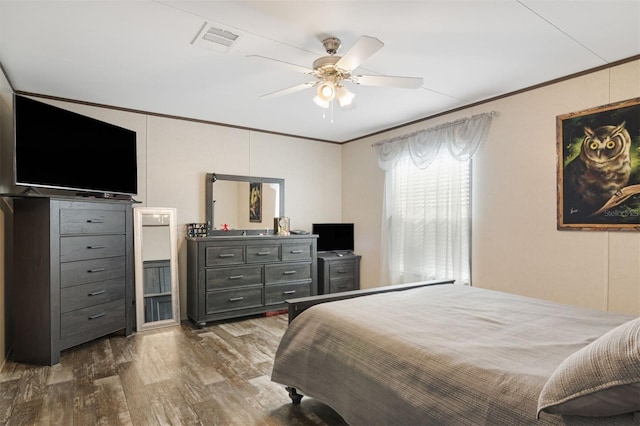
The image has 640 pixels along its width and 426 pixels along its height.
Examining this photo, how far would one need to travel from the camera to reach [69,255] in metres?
2.94

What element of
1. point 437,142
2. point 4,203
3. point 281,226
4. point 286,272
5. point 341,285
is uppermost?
point 437,142

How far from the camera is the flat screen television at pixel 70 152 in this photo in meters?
2.71

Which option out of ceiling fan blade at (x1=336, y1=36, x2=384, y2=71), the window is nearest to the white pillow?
ceiling fan blade at (x1=336, y1=36, x2=384, y2=71)

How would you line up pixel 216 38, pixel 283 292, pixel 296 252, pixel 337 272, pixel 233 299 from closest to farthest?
pixel 216 38 → pixel 233 299 → pixel 283 292 → pixel 296 252 → pixel 337 272

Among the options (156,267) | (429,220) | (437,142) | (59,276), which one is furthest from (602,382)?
(156,267)

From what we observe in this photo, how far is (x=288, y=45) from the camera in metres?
2.45

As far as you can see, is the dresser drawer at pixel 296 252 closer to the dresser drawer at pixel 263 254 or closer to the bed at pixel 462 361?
the dresser drawer at pixel 263 254

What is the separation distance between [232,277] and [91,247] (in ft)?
4.75

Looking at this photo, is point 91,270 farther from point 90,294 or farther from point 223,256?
point 223,256

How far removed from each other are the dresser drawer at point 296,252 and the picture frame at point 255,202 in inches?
24.3

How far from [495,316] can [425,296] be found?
0.56 metres

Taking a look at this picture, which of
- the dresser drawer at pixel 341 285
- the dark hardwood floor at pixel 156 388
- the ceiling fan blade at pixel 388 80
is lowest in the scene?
the dark hardwood floor at pixel 156 388

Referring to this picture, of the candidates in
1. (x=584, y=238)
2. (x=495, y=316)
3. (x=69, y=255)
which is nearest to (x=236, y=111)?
(x=69, y=255)

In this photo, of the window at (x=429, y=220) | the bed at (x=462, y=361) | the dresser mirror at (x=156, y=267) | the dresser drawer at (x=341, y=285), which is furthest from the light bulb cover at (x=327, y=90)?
the dresser drawer at (x=341, y=285)
